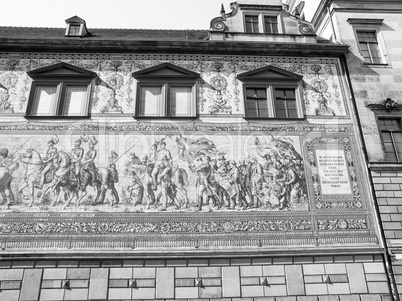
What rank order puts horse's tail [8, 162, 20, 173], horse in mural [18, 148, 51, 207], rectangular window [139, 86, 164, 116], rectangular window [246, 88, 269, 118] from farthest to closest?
1. rectangular window [246, 88, 269, 118]
2. rectangular window [139, 86, 164, 116]
3. horse's tail [8, 162, 20, 173]
4. horse in mural [18, 148, 51, 207]

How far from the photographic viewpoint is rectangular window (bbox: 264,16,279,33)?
13.0 meters

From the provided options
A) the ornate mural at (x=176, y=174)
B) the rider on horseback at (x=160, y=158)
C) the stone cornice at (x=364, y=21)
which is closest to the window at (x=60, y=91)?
the ornate mural at (x=176, y=174)

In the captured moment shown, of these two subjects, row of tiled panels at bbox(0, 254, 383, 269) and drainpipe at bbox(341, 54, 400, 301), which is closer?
row of tiled panels at bbox(0, 254, 383, 269)

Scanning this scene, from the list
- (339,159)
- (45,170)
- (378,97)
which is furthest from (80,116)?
(378,97)

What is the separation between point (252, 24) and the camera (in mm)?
13117

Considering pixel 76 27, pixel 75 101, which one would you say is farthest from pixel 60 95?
pixel 76 27

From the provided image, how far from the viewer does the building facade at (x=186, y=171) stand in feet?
29.5

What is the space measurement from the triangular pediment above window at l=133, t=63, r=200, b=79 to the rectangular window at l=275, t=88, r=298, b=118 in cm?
245

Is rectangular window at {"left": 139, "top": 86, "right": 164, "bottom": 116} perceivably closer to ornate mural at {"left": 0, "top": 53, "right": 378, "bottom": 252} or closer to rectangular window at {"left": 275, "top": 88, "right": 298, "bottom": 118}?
ornate mural at {"left": 0, "top": 53, "right": 378, "bottom": 252}

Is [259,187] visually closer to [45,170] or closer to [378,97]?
[378,97]

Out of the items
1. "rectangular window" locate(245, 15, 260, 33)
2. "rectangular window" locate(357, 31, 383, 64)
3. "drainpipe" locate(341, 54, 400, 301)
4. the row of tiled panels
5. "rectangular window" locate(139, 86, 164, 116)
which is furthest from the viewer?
"rectangular window" locate(245, 15, 260, 33)

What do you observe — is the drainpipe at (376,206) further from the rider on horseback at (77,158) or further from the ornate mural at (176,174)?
the rider on horseback at (77,158)

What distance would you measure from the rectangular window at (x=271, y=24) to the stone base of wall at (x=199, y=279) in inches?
294

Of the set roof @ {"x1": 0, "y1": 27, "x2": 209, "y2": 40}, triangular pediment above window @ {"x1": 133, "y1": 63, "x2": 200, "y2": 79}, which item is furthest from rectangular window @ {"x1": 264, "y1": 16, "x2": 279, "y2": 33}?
triangular pediment above window @ {"x1": 133, "y1": 63, "x2": 200, "y2": 79}
